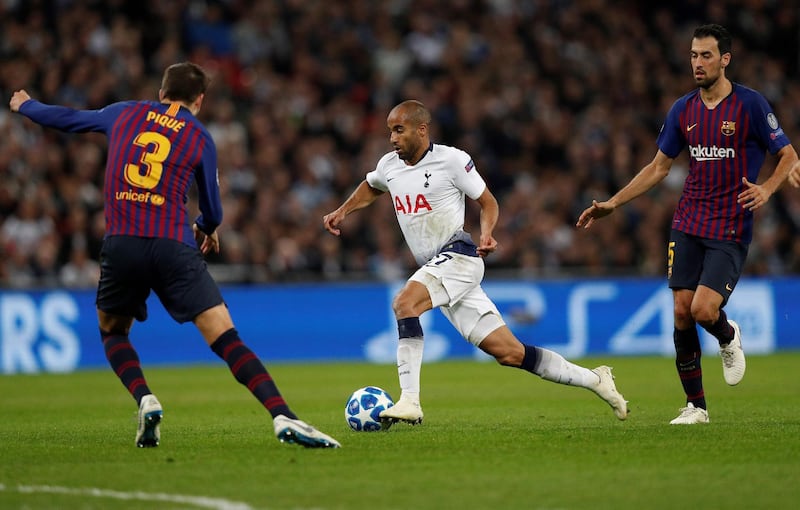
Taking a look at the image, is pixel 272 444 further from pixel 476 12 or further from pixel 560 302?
pixel 476 12

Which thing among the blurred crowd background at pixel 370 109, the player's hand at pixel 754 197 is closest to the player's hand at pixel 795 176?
the player's hand at pixel 754 197

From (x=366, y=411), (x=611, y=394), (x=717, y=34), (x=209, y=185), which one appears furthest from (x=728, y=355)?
(x=209, y=185)

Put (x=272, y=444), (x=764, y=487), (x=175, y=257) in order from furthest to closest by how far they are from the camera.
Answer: (x=272, y=444) → (x=175, y=257) → (x=764, y=487)

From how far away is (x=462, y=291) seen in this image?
8.93 m

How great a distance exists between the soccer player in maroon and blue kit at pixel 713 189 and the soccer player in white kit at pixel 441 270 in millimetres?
795

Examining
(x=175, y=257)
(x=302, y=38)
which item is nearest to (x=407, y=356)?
(x=175, y=257)

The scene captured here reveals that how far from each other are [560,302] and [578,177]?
3721 millimetres

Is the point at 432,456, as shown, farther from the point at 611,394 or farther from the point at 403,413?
A: the point at 611,394

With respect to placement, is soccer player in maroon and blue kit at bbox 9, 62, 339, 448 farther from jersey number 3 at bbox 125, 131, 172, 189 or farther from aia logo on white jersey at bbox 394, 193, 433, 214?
aia logo on white jersey at bbox 394, 193, 433, 214

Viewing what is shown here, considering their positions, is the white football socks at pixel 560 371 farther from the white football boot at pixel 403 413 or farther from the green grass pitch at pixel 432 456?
the white football boot at pixel 403 413

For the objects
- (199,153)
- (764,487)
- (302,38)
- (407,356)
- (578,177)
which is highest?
(302,38)

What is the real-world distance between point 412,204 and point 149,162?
2.37 meters

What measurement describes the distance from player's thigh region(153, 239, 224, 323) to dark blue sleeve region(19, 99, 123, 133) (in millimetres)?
816

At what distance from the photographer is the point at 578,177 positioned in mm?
22219
